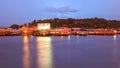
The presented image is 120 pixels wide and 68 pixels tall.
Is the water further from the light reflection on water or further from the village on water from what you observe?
the village on water

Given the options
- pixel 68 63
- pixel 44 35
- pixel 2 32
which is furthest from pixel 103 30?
pixel 68 63

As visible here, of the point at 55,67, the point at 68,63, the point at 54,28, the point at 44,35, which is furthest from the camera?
the point at 54,28

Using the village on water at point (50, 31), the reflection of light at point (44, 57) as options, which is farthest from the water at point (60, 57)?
the village on water at point (50, 31)

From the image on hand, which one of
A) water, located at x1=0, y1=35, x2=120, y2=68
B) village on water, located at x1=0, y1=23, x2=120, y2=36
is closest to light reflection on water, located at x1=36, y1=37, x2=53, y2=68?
water, located at x1=0, y1=35, x2=120, y2=68

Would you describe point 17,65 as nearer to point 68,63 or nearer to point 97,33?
point 68,63

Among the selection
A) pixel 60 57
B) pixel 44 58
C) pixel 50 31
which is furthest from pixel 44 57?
pixel 50 31

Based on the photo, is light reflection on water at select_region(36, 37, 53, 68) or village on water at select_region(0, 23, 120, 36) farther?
village on water at select_region(0, 23, 120, 36)

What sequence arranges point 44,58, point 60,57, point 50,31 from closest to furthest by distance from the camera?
point 44,58 < point 60,57 < point 50,31

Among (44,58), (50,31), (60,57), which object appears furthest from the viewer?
(50,31)

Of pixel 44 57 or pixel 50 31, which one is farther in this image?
pixel 50 31

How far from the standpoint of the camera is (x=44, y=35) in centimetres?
7994

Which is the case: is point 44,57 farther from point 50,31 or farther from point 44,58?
point 50,31

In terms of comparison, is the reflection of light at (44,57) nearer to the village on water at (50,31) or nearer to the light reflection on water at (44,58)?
the light reflection on water at (44,58)

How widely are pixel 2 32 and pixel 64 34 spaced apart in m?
17.6
